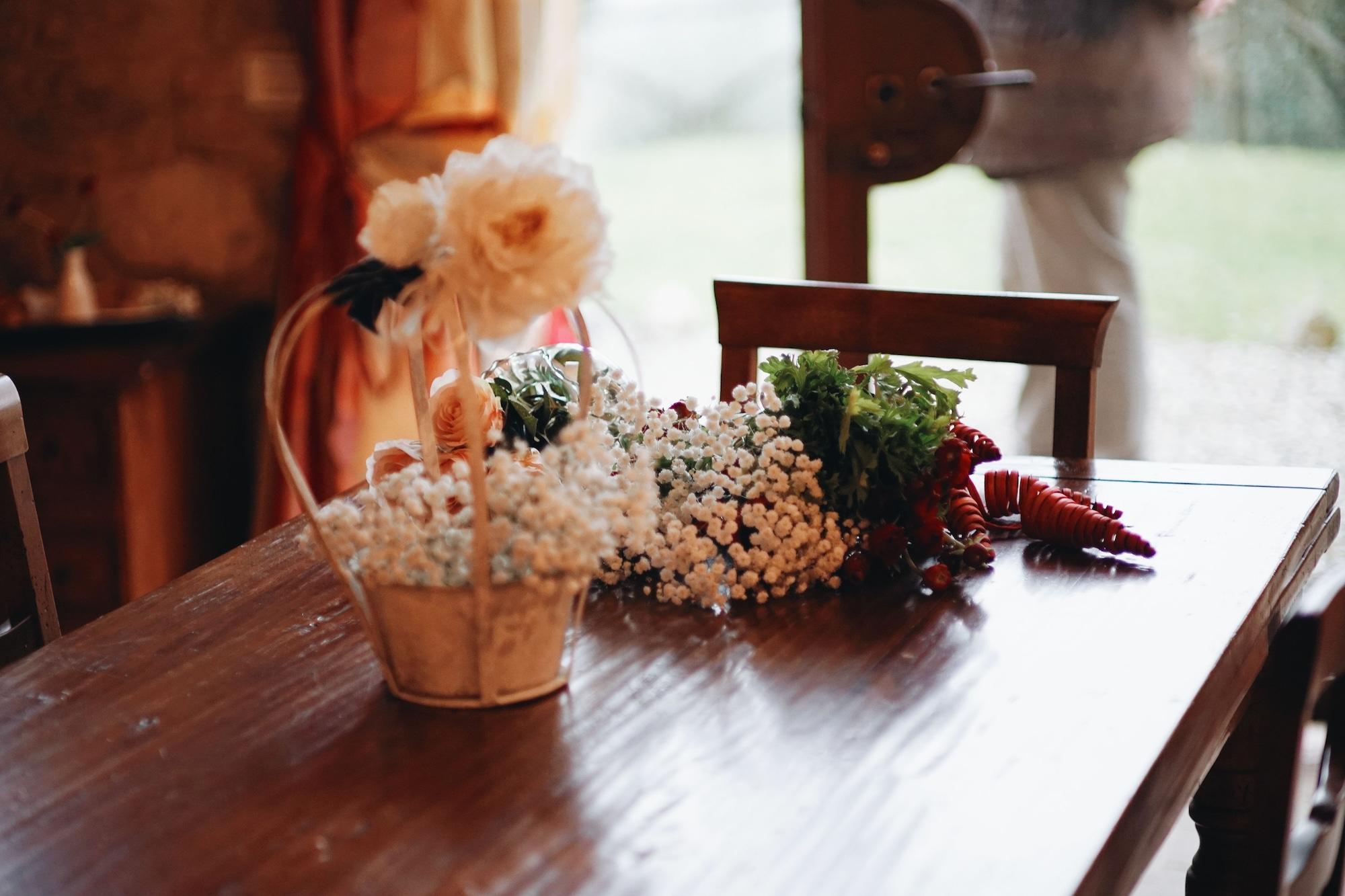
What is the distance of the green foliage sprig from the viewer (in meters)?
1.29

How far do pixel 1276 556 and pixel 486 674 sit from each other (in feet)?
2.54

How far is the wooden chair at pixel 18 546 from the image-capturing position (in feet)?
4.85

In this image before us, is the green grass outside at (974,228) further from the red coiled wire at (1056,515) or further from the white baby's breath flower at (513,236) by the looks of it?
the white baby's breath flower at (513,236)

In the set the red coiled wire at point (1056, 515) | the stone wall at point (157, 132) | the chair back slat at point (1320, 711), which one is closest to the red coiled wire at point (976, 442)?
the red coiled wire at point (1056, 515)

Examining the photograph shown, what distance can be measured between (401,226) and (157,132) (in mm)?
2440

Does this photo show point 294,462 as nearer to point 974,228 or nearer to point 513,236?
point 513,236

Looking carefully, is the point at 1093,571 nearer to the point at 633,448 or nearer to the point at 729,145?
the point at 633,448

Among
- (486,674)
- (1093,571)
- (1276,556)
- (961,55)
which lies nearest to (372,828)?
(486,674)

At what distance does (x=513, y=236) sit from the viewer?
3.11 ft

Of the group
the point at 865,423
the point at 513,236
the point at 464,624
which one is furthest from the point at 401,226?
the point at 865,423

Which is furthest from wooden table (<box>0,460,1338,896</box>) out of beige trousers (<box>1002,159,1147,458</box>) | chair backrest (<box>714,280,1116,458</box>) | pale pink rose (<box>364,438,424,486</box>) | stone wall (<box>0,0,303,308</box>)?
stone wall (<box>0,0,303,308</box>)

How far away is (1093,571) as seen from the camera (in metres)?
1.31

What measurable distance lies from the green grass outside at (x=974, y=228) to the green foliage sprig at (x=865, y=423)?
124cm

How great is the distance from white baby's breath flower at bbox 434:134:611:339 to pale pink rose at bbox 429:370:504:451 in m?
0.31
